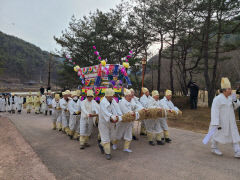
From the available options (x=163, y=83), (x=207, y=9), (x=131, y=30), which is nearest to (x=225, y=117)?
(x=207, y=9)

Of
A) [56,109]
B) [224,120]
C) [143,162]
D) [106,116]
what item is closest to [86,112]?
[106,116]

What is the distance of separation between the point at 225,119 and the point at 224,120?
0.04m

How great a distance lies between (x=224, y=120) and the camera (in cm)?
516

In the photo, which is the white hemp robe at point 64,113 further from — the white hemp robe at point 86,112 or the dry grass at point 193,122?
the dry grass at point 193,122

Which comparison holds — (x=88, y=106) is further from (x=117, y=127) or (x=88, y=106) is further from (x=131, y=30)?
(x=131, y=30)

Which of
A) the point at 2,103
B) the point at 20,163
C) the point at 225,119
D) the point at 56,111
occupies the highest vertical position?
the point at 225,119

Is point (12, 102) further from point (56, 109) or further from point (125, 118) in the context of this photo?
point (125, 118)

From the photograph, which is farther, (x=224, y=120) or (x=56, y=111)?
(x=56, y=111)

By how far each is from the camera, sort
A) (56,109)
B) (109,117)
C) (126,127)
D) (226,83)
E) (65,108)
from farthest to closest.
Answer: (56,109) < (65,108) < (126,127) < (226,83) < (109,117)

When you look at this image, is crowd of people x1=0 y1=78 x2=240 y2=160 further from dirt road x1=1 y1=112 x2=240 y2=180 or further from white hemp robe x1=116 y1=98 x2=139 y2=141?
dirt road x1=1 y1=112 x2=240 y2=180

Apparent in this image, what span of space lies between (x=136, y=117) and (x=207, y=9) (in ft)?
35.9

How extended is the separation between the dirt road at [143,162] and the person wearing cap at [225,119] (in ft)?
1.59

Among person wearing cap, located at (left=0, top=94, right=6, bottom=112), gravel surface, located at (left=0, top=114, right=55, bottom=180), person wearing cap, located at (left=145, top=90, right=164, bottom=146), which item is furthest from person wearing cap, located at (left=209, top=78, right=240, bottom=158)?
person wearing cap, located at (left=0, top=94, right=6, bottom=112)

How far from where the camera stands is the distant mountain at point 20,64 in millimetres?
73594
